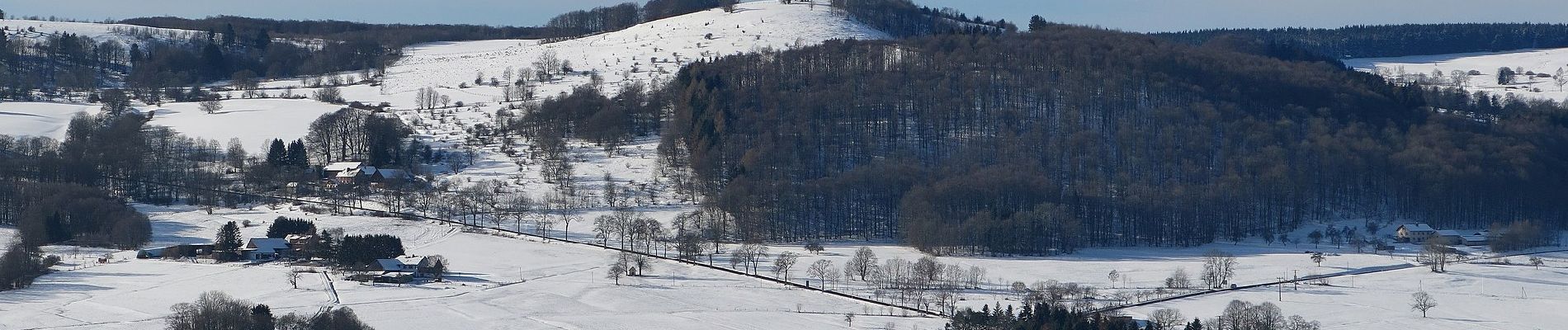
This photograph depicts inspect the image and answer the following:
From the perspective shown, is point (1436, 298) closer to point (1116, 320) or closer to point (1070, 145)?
point (1116, 320)

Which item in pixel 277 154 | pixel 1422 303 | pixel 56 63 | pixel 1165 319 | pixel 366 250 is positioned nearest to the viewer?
pixel 1165 319

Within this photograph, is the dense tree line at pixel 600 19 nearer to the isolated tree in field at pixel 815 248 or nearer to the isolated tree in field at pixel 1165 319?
the isolated tree in field at pixel 815 248

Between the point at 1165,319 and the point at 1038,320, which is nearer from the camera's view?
the point at 1038,320

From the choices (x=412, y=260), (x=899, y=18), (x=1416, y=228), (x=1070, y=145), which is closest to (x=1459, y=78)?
(x=899, y=18)

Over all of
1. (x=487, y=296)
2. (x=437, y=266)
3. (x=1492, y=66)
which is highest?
(x=1492, y=66)

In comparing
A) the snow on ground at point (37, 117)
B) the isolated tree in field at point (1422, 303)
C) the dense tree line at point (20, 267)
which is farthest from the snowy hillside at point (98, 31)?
the isolated tree in field at point (1422, 303)

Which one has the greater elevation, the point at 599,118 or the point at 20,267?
the point at 599,118

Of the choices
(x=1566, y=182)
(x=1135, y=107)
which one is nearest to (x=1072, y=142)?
(x=1135, y=107)

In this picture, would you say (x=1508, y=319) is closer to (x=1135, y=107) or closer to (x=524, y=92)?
(x=1135, y=107)
